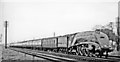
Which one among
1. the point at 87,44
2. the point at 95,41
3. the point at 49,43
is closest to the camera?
the point at 95,41

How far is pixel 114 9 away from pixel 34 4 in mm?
4607

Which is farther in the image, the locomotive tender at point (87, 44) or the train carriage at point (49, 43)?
the train carriage at point (49, 43)

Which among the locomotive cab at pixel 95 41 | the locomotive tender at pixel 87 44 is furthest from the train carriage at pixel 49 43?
the locomotive cab at pixel 95 41

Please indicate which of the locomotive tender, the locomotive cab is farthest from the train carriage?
the locomotive cab

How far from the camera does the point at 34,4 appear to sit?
912 centimetres

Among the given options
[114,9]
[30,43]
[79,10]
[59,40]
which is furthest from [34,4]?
[30,43]

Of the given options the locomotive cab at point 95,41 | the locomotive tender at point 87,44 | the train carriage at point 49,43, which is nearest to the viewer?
the locomotive cab at point 95,41

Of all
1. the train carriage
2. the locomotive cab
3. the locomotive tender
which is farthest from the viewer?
the train carriage

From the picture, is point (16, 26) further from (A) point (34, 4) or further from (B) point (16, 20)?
(A) point (34, 4)

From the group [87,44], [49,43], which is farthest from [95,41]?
[49,43]

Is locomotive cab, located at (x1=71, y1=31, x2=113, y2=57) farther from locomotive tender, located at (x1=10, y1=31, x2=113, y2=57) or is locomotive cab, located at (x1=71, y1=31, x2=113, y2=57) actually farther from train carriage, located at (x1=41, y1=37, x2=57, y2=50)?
train carriage, located at (x1=41, y1=37, x2=57, y2=50)

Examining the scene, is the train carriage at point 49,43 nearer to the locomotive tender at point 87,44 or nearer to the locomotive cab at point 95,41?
the locomotive tender at point 87,44

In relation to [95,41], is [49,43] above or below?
below

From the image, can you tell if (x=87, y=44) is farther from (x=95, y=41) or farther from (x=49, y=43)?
(x=49, y=43)
